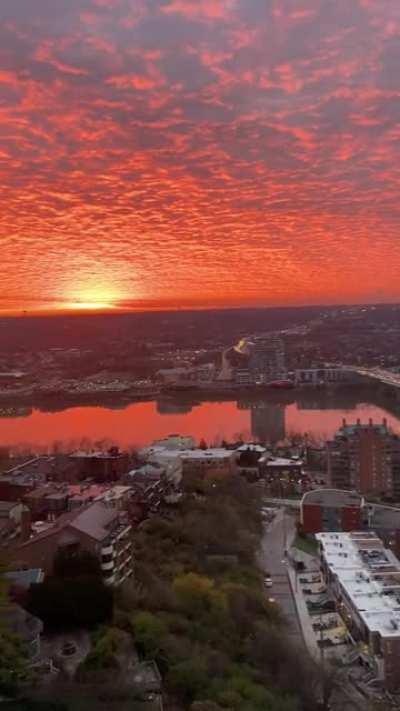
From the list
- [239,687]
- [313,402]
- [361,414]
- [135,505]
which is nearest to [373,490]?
[135,505]

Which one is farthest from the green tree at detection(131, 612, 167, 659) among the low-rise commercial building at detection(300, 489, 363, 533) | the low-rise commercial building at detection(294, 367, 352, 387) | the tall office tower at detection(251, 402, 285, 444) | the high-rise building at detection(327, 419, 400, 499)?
the low-rise commercial building at detection(294, 367, 352, 387)

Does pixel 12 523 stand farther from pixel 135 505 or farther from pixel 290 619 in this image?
pixel 290 619

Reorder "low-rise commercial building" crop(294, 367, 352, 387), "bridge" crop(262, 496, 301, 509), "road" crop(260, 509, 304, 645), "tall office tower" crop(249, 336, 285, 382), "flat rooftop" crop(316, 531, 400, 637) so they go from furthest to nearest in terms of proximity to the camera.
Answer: "tall office tower" crop(249, 336, 285, 382), "low-rise commercial building" crop(294, 367, 352, 387), "bridge" crop(262, 496, 301, 509), "road" crop(260, 509, 304, 645), "flat rooftop" crop(316, 531, 400, 637)

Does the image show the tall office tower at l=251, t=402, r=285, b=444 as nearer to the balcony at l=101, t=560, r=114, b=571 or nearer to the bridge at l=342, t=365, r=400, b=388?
the bridge at l=342, t=365, r=400, b=388

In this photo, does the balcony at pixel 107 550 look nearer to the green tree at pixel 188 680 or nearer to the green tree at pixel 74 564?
the green tree at pixel 74 564

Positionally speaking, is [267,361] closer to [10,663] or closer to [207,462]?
[207,462]

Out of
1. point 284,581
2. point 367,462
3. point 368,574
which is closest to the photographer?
point 368,574

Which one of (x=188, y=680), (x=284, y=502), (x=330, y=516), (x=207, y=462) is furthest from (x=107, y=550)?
(x=207, y=462)
